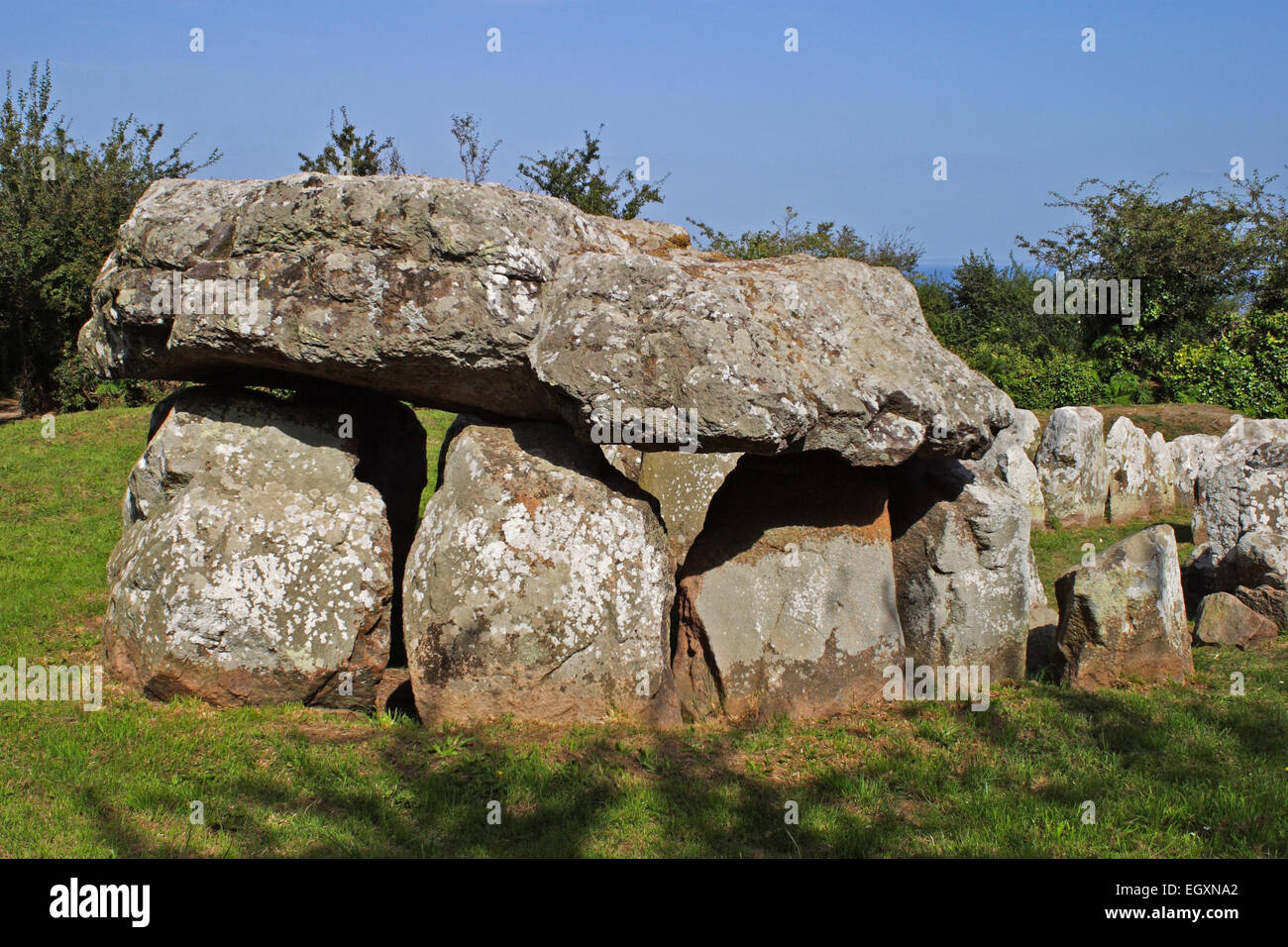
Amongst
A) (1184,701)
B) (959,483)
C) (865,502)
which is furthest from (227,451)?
(1184,701)

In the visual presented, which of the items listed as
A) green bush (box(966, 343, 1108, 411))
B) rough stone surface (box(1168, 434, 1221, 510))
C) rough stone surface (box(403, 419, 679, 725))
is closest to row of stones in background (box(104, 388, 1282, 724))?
rough stone surface (box(403, 419, 679, 725))

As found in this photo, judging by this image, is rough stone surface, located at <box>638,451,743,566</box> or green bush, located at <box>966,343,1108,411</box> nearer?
rough stone surface, located at <box>638,451,743,566</box>

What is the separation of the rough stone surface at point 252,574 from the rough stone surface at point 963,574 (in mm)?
3775

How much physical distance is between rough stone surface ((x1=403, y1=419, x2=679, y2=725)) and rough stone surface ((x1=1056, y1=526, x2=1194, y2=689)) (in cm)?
294

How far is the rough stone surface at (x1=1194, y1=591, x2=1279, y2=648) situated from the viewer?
28.3 ft

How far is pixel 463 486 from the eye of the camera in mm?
6801

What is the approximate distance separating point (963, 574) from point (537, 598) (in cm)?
323

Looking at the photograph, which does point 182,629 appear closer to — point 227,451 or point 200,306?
point 227,451

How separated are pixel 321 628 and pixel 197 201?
115 inches

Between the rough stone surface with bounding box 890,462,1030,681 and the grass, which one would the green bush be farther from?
the grass

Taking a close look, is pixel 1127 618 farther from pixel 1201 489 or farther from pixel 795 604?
pixel 1201 489

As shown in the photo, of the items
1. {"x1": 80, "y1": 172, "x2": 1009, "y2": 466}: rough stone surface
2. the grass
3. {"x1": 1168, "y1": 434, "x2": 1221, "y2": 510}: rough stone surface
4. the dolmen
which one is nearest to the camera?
the grass

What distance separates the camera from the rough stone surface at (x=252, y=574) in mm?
6754

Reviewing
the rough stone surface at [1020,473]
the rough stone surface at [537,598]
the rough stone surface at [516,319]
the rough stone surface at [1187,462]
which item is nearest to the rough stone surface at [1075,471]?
the rough stone surface at [1020,473]
